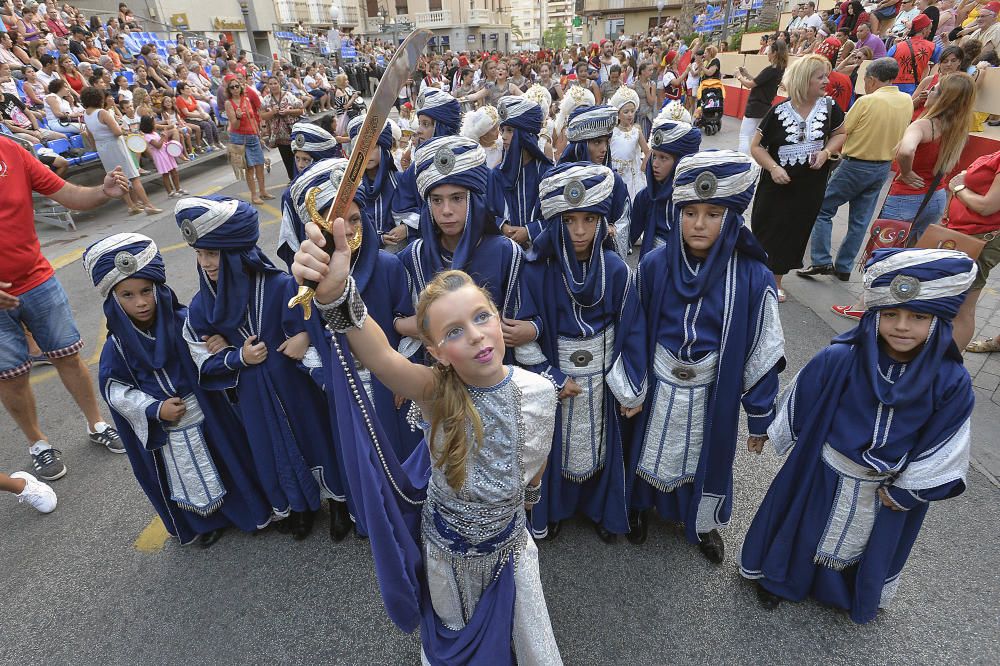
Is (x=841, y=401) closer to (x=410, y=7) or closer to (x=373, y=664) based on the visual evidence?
(x=373, y=664)

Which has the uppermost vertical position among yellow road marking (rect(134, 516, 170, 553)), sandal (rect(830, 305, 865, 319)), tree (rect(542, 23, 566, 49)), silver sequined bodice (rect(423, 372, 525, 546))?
tree (rect(542, 23, 566, 49))

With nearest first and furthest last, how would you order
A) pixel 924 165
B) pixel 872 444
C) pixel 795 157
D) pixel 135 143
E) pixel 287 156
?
1. pixel 872 444
2. pixel 924 165
3. pixel 795 157
4. pixel 135 143
5. pixel 287 156

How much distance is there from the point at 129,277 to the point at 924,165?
5.91 m

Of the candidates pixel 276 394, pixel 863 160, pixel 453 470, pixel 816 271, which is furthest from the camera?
pixel 816 271

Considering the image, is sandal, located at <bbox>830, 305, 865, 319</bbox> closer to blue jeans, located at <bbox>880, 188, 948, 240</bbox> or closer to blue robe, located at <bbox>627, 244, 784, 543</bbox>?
blue jeans, located at <bbox>880, 188, 948, 240</bbox>

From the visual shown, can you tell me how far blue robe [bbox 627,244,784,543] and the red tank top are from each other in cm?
335

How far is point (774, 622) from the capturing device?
101 inches

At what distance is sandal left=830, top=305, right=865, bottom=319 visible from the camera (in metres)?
5.16

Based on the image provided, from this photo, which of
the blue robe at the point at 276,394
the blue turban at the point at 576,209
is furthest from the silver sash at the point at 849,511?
the blue robe at the point at 276,394

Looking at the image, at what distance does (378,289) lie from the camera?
2.79m

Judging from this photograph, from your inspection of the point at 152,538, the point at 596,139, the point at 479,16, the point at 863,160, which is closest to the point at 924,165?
the point at 863,160

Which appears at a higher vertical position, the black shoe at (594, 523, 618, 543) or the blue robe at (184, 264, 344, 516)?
the blue robe at (184, 264, 344, 516)

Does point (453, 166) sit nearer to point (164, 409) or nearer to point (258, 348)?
point (258, 348)

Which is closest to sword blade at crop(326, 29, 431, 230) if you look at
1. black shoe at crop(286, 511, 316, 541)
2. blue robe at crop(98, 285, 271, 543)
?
blue robe at crop(98, 285, 271, 543)
